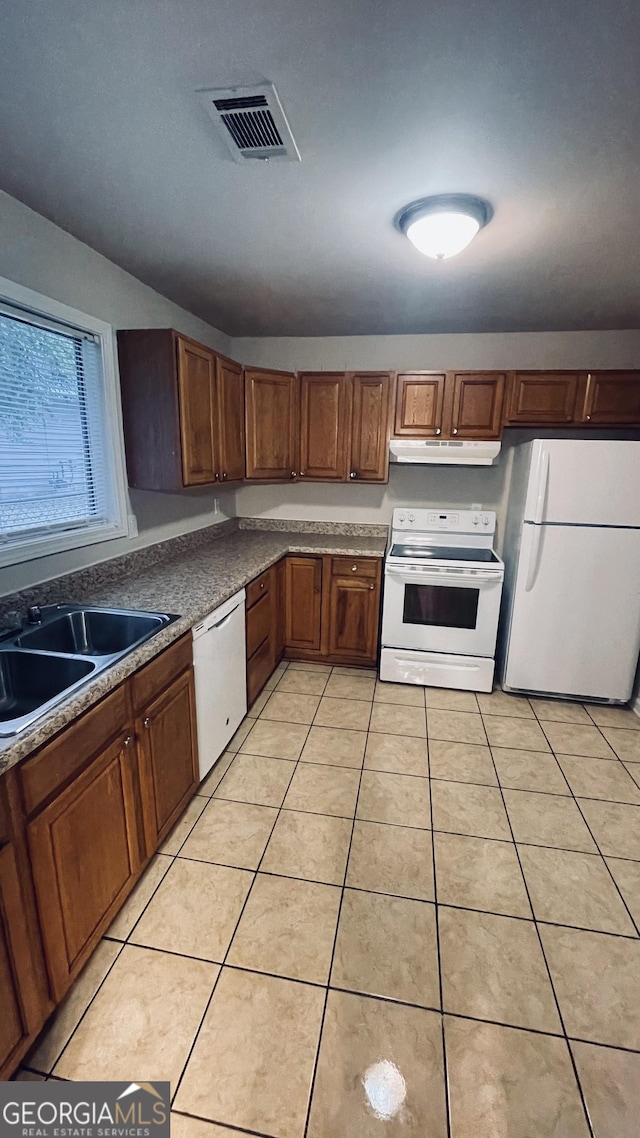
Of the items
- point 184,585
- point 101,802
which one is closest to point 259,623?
point 184,585

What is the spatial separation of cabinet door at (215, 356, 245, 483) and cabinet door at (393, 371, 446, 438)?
1.05 metres

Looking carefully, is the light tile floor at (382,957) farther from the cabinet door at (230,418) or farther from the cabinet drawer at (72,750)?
the cabinet door at (230,418)

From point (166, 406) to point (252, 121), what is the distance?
1.26 m

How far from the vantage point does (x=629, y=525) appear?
270cm

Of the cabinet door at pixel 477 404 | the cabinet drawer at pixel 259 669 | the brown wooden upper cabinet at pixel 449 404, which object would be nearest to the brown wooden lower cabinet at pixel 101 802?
the cabinet drawer at pixel 259 669

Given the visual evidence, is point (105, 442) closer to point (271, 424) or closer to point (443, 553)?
point (271, 424)

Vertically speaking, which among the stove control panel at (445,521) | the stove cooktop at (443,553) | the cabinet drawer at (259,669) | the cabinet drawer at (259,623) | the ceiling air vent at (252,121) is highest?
the ceiling air vent at (252,121)

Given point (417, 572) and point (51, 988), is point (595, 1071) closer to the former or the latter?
point (51, 988)

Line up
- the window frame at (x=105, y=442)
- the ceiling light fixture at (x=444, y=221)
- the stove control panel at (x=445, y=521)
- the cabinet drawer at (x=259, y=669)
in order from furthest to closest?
the stove control panel at (x=445, y=521) → the cabinet drawer at (x=259, y=669) → the window frame at (x=105, y=442) → the ceiling light fixture at (x=444, y=221)

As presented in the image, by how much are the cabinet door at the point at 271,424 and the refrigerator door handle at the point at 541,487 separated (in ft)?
5.43

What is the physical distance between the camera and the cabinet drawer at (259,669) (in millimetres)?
2807

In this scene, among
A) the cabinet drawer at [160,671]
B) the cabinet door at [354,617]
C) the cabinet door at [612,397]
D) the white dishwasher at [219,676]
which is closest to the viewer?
the cabinet drawer at [160,671]

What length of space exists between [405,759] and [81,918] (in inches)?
62.3

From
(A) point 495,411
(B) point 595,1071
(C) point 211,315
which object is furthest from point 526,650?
(C) point 211,315
